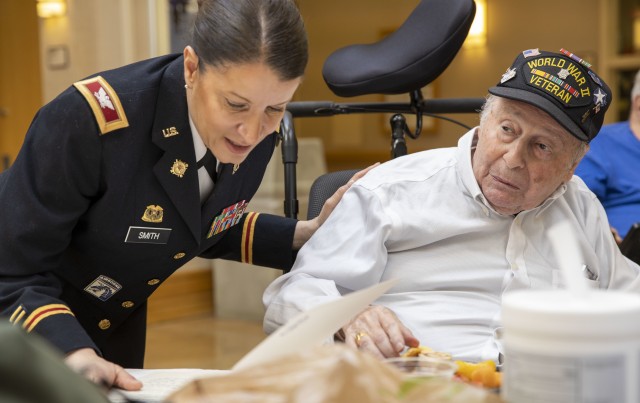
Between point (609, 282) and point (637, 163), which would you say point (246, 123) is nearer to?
point (609, 282)

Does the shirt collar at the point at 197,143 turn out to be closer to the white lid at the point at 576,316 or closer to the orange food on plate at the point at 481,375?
the orange food on plate at the point at 481,375

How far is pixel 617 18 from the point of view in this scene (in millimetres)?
5598

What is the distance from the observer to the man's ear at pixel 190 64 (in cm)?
147

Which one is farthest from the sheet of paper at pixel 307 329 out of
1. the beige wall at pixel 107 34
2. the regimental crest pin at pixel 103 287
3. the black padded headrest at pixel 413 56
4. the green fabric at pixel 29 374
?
the beige wall at pixel 107 34

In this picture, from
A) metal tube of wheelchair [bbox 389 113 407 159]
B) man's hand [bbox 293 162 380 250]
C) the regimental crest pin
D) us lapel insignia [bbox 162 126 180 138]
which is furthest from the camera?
metal tube of wheelchair [bbox 389 113 407 159]

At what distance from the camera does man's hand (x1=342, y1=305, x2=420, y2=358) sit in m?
1.40

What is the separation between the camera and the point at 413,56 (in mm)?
2148

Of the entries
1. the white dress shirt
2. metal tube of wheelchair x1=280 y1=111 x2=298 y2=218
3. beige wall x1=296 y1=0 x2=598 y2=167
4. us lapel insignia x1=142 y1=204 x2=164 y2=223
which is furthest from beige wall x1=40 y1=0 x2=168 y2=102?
us lapel insignia x1=142 y1=204 x2=164 y2=223

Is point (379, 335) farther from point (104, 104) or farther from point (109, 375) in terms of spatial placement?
point (104, 104)

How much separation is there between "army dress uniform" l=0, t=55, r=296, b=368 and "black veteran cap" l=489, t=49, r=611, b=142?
56 cm

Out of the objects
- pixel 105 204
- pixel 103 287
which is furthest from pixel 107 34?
pixel 105 204

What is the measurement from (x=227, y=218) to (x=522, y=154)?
0.61m

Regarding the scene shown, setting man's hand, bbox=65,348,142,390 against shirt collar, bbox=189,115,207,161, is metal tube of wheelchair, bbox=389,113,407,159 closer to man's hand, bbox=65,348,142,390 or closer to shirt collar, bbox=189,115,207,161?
shirt collar, bbox=189,115,207,161

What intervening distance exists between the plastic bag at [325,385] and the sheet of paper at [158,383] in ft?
1.02
